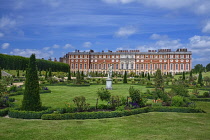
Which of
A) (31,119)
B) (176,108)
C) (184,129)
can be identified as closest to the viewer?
(184,129)

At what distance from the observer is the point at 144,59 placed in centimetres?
6225

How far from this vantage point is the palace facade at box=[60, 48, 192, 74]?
59.1m

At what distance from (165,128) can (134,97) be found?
314cm

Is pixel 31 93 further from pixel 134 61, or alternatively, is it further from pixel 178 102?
pixel 134 61

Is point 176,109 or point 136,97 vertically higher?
point 136,97

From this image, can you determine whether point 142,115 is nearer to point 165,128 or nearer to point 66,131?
point 165,128

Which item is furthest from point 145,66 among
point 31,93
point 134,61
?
point 31,93

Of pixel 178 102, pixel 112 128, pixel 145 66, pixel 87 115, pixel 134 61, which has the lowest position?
pixel 112 128

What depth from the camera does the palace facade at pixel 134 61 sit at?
194 ft

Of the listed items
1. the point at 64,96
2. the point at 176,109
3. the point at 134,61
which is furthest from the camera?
the point at 134,61

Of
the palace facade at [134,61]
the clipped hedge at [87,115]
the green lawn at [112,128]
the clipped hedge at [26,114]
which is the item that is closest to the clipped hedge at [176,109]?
the green lawn at [112,128]

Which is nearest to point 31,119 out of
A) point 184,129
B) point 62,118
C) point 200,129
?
point 62,118

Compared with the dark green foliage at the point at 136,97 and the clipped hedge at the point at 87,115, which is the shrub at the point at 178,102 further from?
the clipped hedge at the point at 87,115

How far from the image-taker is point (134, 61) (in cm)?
6344
